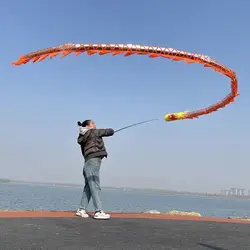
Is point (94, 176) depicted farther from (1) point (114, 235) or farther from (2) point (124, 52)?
(2) point (124, 52)

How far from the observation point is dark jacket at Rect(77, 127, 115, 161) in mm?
8570

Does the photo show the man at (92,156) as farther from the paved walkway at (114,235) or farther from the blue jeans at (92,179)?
the paved walkway at (114,235)

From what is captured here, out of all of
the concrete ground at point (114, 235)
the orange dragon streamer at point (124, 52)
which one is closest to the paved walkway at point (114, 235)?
the concrete ground at point (114, 235)

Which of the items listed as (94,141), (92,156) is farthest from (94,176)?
(94,141)

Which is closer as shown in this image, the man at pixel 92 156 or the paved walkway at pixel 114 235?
the paved walkway at pixel 114 235

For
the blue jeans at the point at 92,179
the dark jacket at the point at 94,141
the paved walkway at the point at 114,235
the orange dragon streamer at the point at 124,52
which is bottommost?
the paved walkway at the point at 114,235

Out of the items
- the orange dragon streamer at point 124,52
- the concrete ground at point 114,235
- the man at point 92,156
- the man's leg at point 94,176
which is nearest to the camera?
the concrete ground at point 114,235

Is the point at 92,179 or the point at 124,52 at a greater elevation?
the point at 124,52

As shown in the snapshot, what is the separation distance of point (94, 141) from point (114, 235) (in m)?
2.85

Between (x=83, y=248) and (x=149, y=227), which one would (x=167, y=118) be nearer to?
(x=149, y=227)

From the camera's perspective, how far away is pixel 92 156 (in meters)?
8.61

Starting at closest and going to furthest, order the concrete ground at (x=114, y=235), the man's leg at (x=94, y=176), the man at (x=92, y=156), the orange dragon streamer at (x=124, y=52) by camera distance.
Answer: the concrete ground at (x=114, y=235) < the orange dragon streamer at (x=124, y=52) < the man's leg at (x=94, y=176) < the man at (x=92, y=156)

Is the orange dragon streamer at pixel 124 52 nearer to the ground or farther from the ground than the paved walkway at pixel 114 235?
farther from the ground

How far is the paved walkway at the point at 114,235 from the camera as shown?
532 cm
